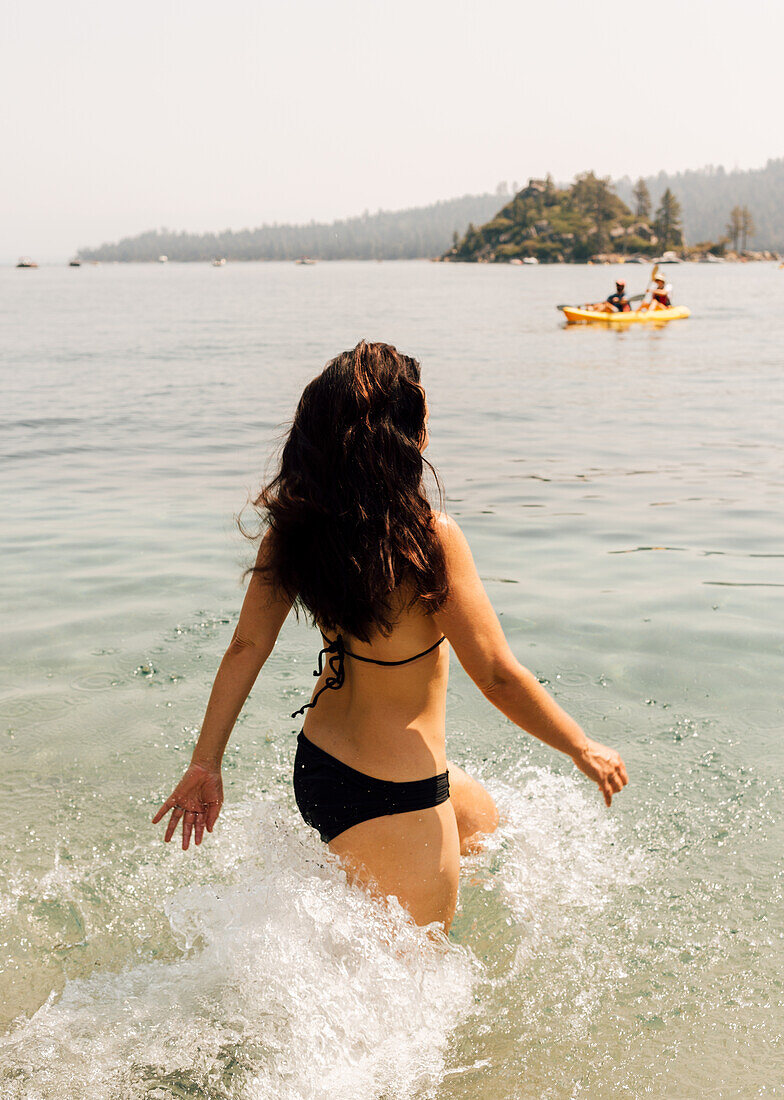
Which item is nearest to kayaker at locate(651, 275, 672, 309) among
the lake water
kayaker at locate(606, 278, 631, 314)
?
kayaker at locate(606, 278, 631, 314)

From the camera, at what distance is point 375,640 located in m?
2.77

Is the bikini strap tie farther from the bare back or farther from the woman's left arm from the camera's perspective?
the woman's left arm

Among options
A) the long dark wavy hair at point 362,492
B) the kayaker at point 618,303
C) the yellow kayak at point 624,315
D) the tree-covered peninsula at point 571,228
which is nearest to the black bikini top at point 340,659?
the long dark wavy hair at point 362,492

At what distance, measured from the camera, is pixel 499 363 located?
928 inches

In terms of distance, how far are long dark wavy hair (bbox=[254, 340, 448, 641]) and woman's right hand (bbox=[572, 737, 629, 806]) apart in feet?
2.19

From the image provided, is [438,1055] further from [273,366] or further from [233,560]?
[273,366]

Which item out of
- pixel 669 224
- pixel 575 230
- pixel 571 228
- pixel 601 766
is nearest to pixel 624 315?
pixel 601 766

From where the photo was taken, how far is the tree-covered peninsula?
556 feet

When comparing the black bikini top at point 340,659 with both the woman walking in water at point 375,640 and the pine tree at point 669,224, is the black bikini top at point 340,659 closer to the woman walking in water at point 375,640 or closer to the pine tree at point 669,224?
the woman walking in water at point 375,640

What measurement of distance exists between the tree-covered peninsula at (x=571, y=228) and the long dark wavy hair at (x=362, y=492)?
17463cm

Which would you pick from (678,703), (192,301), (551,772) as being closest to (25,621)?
(551,772)

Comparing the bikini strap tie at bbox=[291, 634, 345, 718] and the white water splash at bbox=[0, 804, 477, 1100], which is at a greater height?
the bikini strap tie at bbox=[291, 634, 345, 718]

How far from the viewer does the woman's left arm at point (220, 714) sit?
287cm

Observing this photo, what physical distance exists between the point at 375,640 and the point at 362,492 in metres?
0.46
